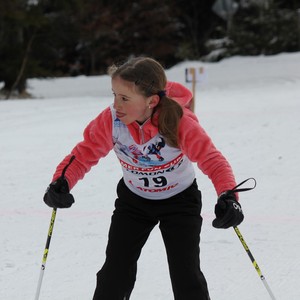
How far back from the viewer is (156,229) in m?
5.38

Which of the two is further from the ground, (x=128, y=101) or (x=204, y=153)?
(x=128, y=101)

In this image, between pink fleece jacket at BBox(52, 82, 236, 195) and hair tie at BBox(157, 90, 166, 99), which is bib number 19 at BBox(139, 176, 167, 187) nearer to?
pink fleece jacket at BBox(52, 82, 236, 195)

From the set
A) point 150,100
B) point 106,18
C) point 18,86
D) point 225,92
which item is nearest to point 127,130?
point 150,100

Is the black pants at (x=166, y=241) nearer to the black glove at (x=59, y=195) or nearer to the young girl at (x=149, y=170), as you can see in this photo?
the young girl at (x=149, y=170)

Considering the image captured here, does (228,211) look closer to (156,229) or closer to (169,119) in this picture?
(169,119)

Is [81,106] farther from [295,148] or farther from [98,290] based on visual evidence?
[98,290]

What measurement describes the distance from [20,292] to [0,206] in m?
2.21

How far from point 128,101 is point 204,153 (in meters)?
0.40

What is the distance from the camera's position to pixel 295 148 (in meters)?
8.73

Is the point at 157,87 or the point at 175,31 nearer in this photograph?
the point at 157,87

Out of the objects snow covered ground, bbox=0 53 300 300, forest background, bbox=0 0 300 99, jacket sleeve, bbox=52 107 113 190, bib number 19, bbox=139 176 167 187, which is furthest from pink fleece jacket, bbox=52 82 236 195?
forest background, bbox=0 0 300 99

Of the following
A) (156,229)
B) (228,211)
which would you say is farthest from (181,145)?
(156,229)

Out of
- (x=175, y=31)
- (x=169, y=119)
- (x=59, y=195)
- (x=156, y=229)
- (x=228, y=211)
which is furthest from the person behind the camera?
(x=175, y=31)

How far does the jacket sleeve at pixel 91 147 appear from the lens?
3031 millimetres
